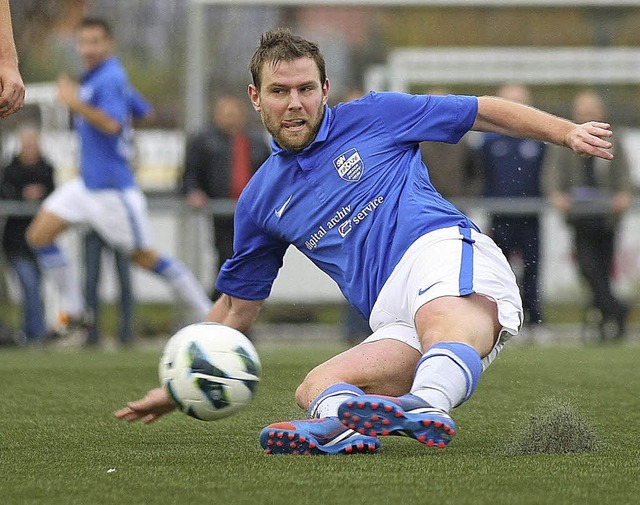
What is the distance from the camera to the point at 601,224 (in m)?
12.8

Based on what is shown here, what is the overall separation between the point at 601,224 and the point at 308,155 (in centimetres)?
775

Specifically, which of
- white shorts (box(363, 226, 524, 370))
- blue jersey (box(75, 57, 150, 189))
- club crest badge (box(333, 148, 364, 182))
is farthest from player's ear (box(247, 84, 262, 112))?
blue jersey (box(75, 57, 150, 189))

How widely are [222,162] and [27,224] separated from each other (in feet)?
6.47

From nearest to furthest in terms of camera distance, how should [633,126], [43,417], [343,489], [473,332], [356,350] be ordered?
[343,489]
[473,332]
[356,350]
[43,417]
[633,126]

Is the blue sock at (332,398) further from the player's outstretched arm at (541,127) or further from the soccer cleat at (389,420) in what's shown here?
the player's outstretched arm at (541,127)

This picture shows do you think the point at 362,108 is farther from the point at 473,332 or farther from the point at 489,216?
the point at 489,216

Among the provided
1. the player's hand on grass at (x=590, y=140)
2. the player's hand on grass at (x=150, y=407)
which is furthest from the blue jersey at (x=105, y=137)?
the player's hand on grass at (x=590, y=140)

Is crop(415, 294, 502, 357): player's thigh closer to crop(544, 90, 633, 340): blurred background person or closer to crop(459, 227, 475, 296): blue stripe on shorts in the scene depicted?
crop(459, 227, 475, 296): blue stripe on shorts

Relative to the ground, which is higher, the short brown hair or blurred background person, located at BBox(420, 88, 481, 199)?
the short brown hair

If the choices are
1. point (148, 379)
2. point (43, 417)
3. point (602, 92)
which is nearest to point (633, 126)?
point (602, 92)

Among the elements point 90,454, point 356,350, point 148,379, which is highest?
point 356,350

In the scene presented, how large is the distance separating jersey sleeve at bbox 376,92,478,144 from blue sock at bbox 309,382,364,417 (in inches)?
42.1

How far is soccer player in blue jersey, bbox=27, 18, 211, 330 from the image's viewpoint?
1129cm

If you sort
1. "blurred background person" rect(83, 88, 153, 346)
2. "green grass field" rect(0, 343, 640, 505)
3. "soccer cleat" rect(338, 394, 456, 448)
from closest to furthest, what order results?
"green grass field" rect(0, 343, 640, 505)
"soccer cleat" rect(338, 394, 456, 448)
"blurred background person" rect(83, 88, 153, 346)
